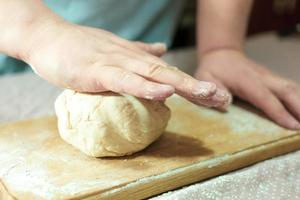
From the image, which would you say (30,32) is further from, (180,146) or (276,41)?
(276,41)

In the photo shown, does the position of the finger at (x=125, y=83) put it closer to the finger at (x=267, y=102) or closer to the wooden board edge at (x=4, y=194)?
the wooden board edge at (x=4, y=194)

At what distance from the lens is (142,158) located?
71 centimetres

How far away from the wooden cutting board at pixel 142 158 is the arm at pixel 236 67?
47mm

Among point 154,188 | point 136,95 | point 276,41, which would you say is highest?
point 136,95

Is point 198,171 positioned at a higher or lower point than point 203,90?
lower

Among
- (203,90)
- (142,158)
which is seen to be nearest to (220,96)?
(203,90)

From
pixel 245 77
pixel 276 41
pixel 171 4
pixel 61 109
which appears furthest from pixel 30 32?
pixel 276 41

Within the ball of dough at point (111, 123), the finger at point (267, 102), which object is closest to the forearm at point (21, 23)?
the ball of dough at point (111, 123)

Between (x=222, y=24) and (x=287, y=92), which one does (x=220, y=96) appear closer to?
(x=287, y=92)

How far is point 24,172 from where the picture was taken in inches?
→ 26.3

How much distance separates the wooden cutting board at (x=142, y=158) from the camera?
64 cm

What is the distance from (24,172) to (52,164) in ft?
0.13

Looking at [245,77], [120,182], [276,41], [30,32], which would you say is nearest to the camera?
[120,182]

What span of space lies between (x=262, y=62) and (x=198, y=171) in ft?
1.98
